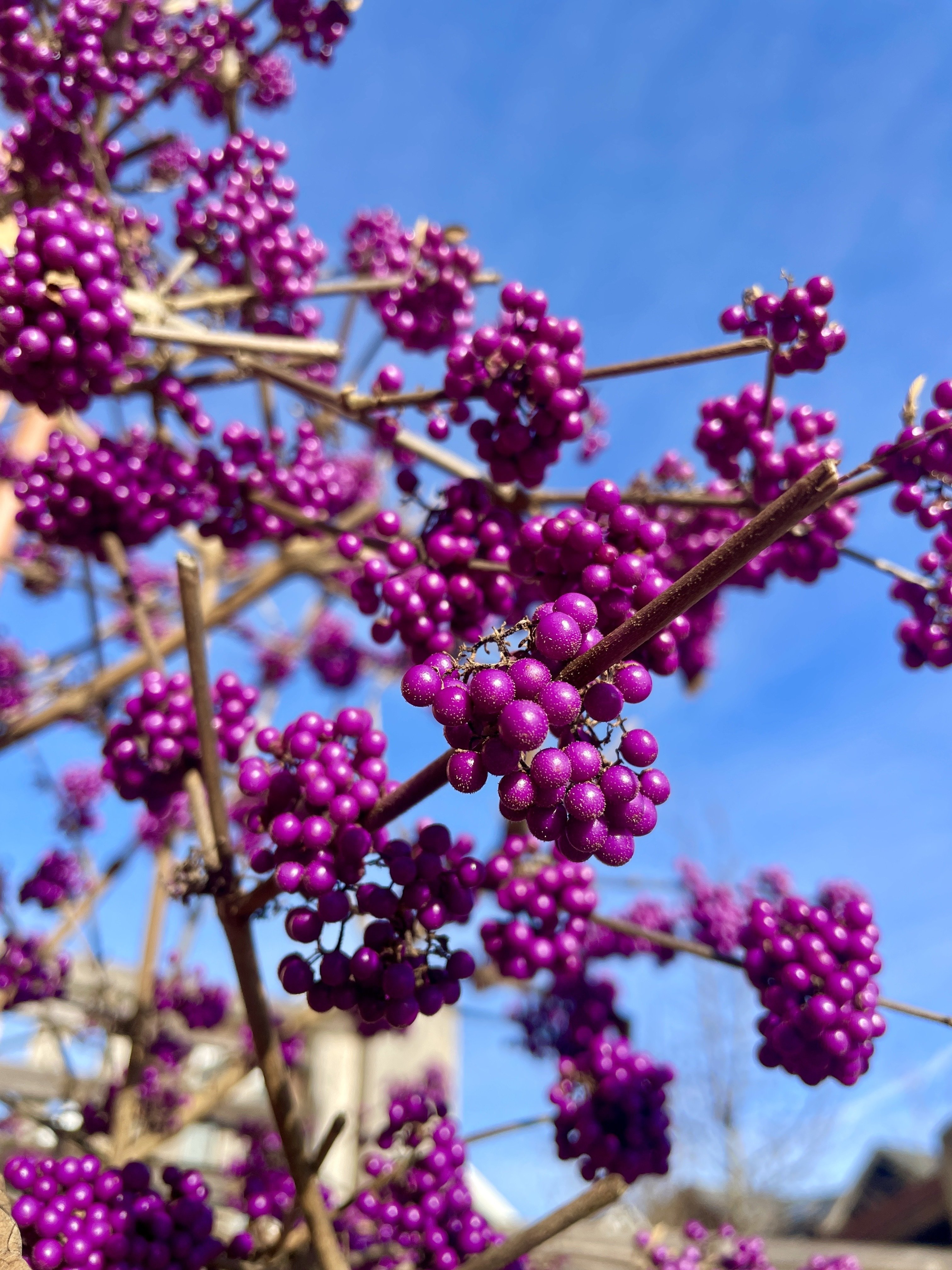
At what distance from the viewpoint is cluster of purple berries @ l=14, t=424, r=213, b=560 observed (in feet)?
9.07

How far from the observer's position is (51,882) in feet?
11.5

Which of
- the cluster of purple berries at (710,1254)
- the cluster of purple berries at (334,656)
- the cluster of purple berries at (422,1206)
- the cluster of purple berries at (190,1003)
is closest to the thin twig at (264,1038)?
the cluster of purple berries at (422,1206)

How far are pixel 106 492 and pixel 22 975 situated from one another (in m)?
1.82

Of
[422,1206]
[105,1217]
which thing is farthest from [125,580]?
[422,1206]

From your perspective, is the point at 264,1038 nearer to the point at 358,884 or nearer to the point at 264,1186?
the point at 358,884

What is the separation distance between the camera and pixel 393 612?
216cm

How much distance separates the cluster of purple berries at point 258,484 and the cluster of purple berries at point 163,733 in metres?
0.76

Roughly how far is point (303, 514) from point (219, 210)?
1116 mm

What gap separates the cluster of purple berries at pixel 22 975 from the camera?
314 centimetres

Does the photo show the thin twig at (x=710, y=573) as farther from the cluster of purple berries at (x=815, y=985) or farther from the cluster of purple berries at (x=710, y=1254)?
the cluster of purple berries at (x=710, y=1254)

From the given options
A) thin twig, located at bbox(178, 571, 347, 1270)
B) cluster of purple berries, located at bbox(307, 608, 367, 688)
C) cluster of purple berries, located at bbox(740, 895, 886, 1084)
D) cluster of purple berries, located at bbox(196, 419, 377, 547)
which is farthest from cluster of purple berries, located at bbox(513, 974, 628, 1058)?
cluster of purple berries, located at bbox(307, 608, 367, 688)

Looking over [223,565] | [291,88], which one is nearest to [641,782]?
[291,88]

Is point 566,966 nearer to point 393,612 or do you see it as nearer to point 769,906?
point 769,906

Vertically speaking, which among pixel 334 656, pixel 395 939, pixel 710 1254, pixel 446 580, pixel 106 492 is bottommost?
pixel 710 1254
